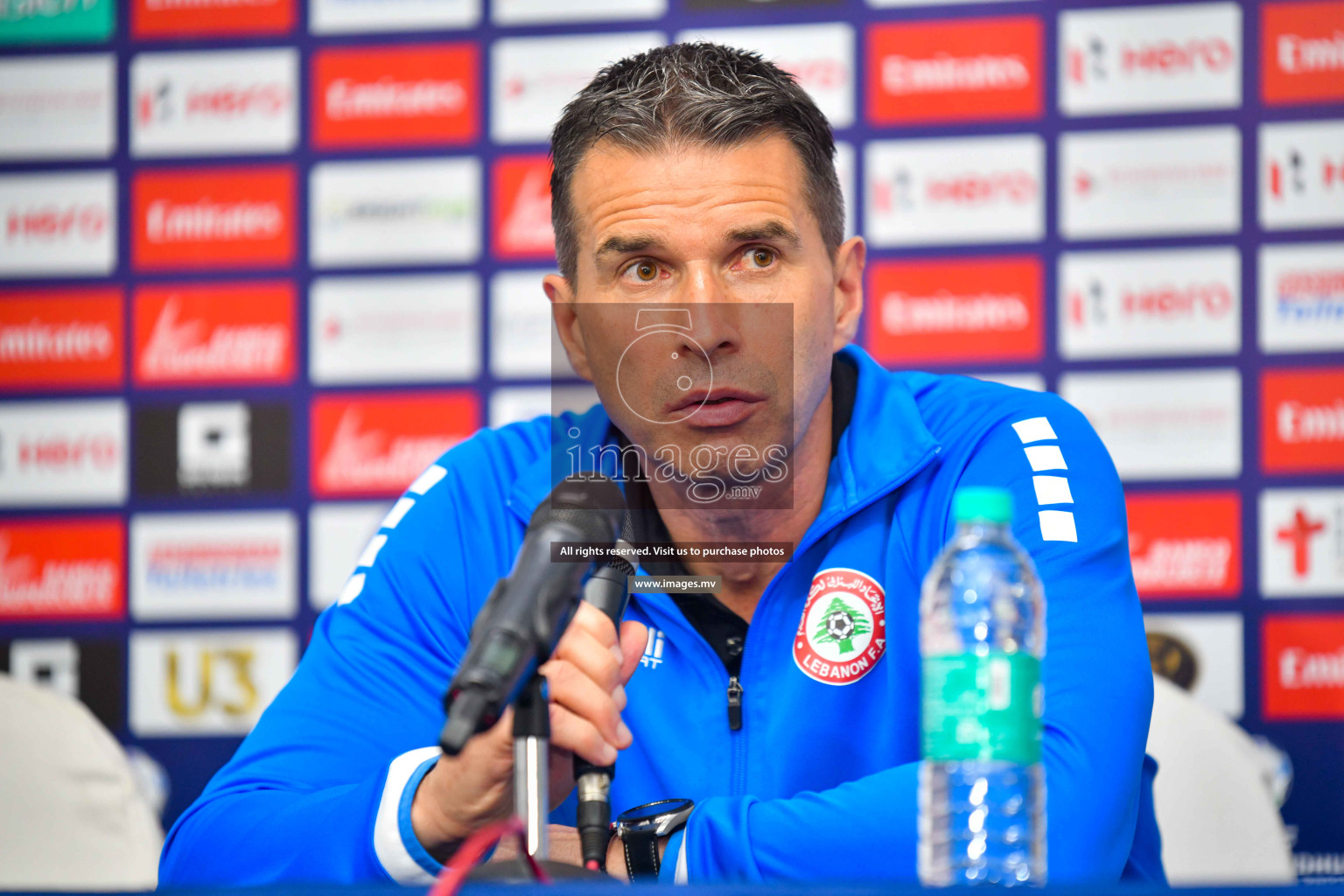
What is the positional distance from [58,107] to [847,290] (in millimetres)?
2252

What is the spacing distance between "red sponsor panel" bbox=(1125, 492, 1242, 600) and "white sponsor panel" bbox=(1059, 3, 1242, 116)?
85 cm

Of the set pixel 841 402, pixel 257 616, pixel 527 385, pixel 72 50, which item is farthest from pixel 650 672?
pixel 72 50

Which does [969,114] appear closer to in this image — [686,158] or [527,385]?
[527,385]

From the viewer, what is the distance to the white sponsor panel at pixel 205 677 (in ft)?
8.64

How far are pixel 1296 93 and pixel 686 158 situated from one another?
187 centimetres

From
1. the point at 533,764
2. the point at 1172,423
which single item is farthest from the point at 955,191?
the point at 533,764

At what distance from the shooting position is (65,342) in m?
2.76

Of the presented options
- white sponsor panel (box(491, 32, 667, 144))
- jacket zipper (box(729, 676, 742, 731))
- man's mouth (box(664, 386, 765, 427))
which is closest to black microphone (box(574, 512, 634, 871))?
man's mouth (box(664, 386, 765, 427))

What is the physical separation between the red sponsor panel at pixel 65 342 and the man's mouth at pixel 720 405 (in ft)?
6.80

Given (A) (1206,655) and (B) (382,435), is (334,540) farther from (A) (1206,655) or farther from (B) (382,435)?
(A) (1206,655)

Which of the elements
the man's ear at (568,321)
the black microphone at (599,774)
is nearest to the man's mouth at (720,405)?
the man's ear at (568,321)

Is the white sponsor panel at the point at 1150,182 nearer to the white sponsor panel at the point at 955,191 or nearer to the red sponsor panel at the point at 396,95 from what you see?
the white sponsor panel at the point at 955,191

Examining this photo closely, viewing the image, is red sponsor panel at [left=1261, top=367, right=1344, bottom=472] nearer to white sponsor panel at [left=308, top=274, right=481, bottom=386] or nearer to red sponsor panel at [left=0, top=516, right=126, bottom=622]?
white sponsor panel at [left=308, top=274, right=481, bottom=386]

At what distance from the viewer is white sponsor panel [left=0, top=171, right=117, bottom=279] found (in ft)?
9.11
